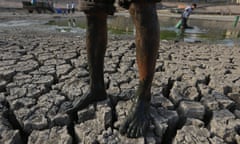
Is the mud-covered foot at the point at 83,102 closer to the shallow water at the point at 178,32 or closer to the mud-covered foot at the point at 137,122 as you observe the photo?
the mud-covered foot at the point at 137,122

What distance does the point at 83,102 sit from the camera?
160 centimetres

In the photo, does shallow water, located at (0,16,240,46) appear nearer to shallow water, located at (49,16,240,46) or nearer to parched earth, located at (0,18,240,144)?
shallow water, located at (49,16,240,46)

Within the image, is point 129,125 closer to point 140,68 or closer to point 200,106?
point 140,68

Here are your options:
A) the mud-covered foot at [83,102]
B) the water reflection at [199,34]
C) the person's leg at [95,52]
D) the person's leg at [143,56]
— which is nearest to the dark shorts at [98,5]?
the person's leg at [95,52]

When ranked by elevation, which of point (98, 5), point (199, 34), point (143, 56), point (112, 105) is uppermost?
point (98, 5)

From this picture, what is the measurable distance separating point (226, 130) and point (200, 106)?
273 mm

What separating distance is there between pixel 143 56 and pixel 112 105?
1.83 ft

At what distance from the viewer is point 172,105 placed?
1687 millimetres

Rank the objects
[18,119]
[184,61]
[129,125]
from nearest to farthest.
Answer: [129,125] < [18,119] < [184,61]

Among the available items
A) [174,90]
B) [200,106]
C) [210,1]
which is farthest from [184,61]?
[210,1]

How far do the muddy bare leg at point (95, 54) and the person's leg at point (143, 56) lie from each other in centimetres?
29

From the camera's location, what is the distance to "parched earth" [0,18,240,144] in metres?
1.39

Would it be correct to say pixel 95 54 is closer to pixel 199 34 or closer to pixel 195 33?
pixel 199 34

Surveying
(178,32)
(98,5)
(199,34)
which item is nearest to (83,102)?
(98,5)
